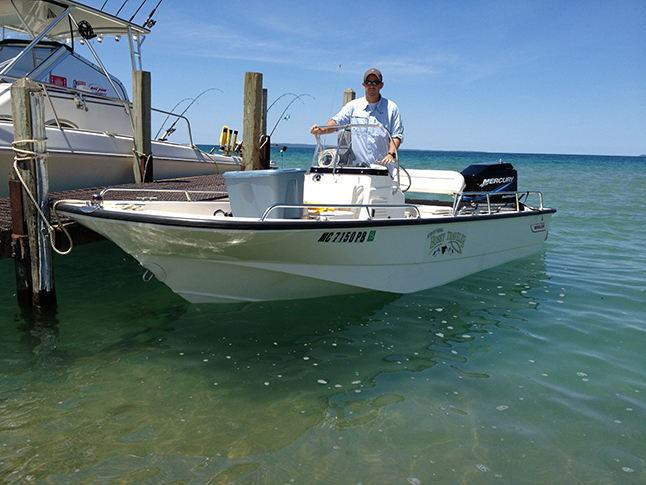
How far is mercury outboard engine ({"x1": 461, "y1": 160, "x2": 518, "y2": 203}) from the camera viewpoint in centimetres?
680

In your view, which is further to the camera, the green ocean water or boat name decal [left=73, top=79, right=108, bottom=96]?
boat name decal [left=73, top=79, right=108, bottom=96]

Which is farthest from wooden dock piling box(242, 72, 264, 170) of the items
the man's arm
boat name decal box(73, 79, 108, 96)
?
boat name decal box(73, 79, 108, 96)

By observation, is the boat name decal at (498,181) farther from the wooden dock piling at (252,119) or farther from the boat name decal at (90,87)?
the boat name decal at (90,87)

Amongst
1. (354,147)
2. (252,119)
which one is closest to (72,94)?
(252,119)

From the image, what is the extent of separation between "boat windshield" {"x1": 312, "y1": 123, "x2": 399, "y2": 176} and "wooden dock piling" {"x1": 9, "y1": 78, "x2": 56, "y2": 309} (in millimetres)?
2961

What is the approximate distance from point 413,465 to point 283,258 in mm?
2229

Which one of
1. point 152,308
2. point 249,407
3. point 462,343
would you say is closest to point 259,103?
point 152,308

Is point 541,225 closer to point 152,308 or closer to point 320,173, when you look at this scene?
point 320,173

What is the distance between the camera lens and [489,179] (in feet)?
22.8

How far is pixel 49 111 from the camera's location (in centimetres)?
838

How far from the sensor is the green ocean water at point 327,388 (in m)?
2.81

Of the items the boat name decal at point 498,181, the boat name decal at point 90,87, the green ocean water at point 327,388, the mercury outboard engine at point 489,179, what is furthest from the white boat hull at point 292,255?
the boat name decal at point 90,87

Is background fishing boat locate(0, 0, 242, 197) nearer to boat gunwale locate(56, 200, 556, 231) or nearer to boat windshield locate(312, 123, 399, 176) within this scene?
boat gunwale locate(56, 200, 556, 231)

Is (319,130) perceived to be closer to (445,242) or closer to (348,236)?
(348,236)
